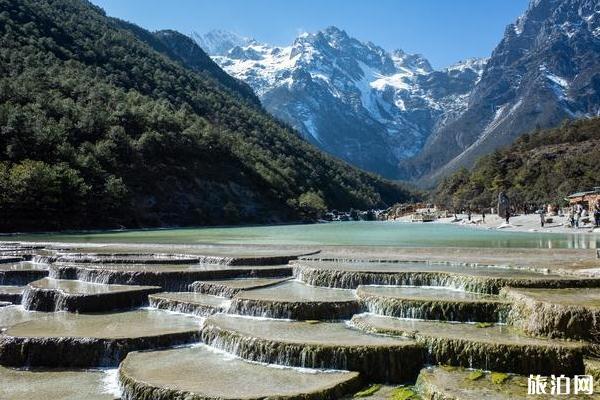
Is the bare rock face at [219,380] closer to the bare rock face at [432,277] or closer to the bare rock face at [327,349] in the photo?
the bare rock face at [327,349]

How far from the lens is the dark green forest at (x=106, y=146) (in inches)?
3039

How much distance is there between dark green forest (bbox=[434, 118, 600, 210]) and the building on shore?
7.33 m

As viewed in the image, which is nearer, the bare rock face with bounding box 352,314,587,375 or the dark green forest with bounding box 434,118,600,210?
the bare rock face with bounding box 352,314,587,375

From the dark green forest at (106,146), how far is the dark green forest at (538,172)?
46.6 m

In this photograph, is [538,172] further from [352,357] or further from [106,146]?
[352,357]

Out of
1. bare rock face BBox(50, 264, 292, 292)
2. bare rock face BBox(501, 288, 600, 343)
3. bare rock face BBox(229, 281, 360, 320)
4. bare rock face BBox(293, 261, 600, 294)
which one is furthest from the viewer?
bare rock face BBox(50, 264, 292, 292)

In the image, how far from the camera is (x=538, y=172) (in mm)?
144250

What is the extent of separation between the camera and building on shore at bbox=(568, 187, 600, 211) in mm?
87787

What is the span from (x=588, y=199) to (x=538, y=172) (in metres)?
51.7

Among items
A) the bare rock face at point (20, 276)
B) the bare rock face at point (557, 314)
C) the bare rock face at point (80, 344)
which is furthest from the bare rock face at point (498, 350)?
the bare rock face at point (20, 276)

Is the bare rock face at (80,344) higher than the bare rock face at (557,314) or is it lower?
lower

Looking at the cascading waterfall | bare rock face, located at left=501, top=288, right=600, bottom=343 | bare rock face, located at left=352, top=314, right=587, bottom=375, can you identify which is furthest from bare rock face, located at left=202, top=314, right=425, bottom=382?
bare rock face, located at left=501, top=288, right=600, bottom=343

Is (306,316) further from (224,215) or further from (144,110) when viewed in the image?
(144,110)

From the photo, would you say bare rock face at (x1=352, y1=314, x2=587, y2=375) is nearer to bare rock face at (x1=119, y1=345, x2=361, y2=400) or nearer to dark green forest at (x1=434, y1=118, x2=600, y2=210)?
bare rock face at (x1=119, y1=345, x2=361, y2=400)
